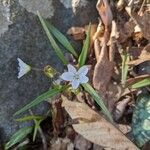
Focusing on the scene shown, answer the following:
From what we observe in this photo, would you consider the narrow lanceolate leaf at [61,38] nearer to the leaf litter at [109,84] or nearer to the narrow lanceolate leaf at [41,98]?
the leaf litter at [109,84]

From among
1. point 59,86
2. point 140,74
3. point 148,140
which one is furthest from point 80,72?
point 148,140

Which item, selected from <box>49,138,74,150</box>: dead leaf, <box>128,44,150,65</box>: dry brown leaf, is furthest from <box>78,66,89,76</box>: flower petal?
<box>49,138,74,150</box>: dead leaf

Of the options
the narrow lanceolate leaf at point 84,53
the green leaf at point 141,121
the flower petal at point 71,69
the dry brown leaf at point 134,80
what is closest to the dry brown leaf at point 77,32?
the narrow lanceolate leaf at point 84,53

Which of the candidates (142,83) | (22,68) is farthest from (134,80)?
(22,68)

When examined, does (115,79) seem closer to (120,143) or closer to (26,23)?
(120,143)

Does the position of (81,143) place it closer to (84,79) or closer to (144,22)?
(84,79)
